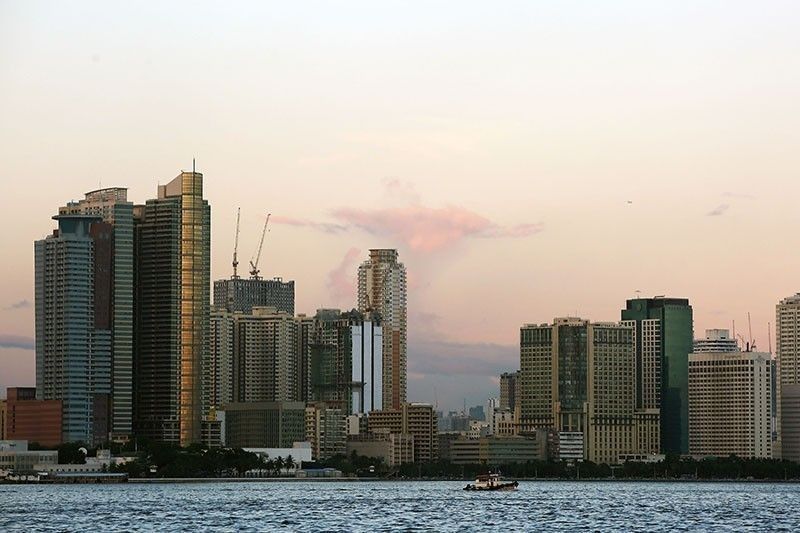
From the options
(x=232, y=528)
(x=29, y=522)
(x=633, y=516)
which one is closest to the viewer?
(x=232, y=528)

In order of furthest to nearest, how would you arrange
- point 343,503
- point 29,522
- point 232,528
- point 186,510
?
point 343,503 → point 186,510 → point 29,522 → point 232,528

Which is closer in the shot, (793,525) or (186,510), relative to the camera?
(793,525)

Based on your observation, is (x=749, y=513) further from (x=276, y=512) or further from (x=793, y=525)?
(x=276, y=512)

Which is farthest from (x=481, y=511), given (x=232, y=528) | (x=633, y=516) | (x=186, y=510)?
(x=232, y=528)

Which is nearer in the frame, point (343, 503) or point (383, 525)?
point (383, 525)

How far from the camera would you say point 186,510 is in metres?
159

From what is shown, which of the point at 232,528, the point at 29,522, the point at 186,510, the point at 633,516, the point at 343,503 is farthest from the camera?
the point at 343,503

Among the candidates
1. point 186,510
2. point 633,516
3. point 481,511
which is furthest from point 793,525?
point 186,510

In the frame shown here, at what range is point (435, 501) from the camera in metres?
186

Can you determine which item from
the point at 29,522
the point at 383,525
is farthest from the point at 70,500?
the point at 383,525

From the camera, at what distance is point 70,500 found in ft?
632

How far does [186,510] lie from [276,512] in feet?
30.0

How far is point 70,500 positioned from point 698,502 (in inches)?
2523

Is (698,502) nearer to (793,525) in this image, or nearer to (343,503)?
(343,503)
